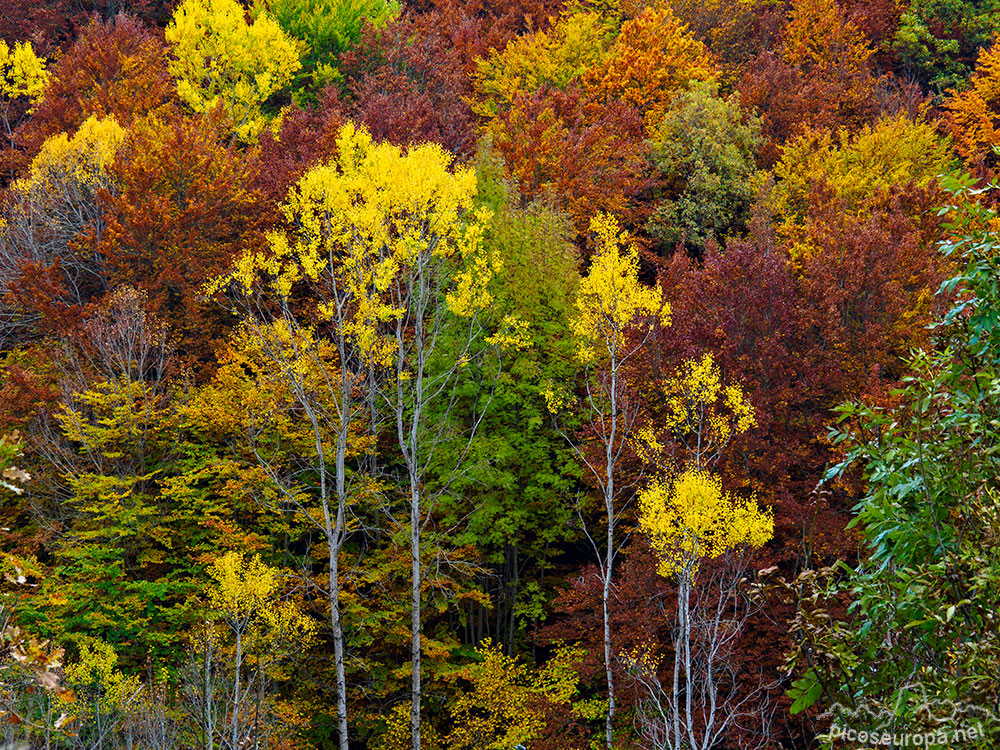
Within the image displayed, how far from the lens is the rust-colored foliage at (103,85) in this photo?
35156 mm

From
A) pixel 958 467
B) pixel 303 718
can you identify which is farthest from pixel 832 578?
pixel 303 718

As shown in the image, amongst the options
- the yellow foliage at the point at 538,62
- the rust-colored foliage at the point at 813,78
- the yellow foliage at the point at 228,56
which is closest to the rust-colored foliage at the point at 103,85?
the yellow foliage at the point at 228,56

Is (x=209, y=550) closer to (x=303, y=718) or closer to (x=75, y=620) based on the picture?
(x=75, y=620)

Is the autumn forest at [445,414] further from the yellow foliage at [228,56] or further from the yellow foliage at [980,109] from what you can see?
the yellow foliage at [228,56]

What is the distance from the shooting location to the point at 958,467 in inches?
224

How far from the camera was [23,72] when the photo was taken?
136 feet

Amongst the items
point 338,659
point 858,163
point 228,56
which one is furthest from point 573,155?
point 338,659

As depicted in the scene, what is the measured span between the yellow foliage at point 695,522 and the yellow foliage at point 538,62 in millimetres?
26595

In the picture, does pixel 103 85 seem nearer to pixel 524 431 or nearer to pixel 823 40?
pixel 524 431

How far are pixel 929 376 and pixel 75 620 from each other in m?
19.8

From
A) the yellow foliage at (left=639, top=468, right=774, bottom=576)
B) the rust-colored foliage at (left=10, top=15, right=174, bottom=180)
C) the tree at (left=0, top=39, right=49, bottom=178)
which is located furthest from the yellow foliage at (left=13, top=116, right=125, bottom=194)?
the yellow foliage at (left=639, top=468, right=774, bottom=576)

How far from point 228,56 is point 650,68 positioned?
18284 millimetres

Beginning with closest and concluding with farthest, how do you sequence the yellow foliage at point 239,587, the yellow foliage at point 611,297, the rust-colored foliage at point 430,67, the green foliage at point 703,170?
1. the yellow foliage at point 239,587
2. the yellow foliage at point 611,297
3. the green foliage at point 703,170
4. the rust-colored foliage at point 430,67

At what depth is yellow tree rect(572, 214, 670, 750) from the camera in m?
20.2
